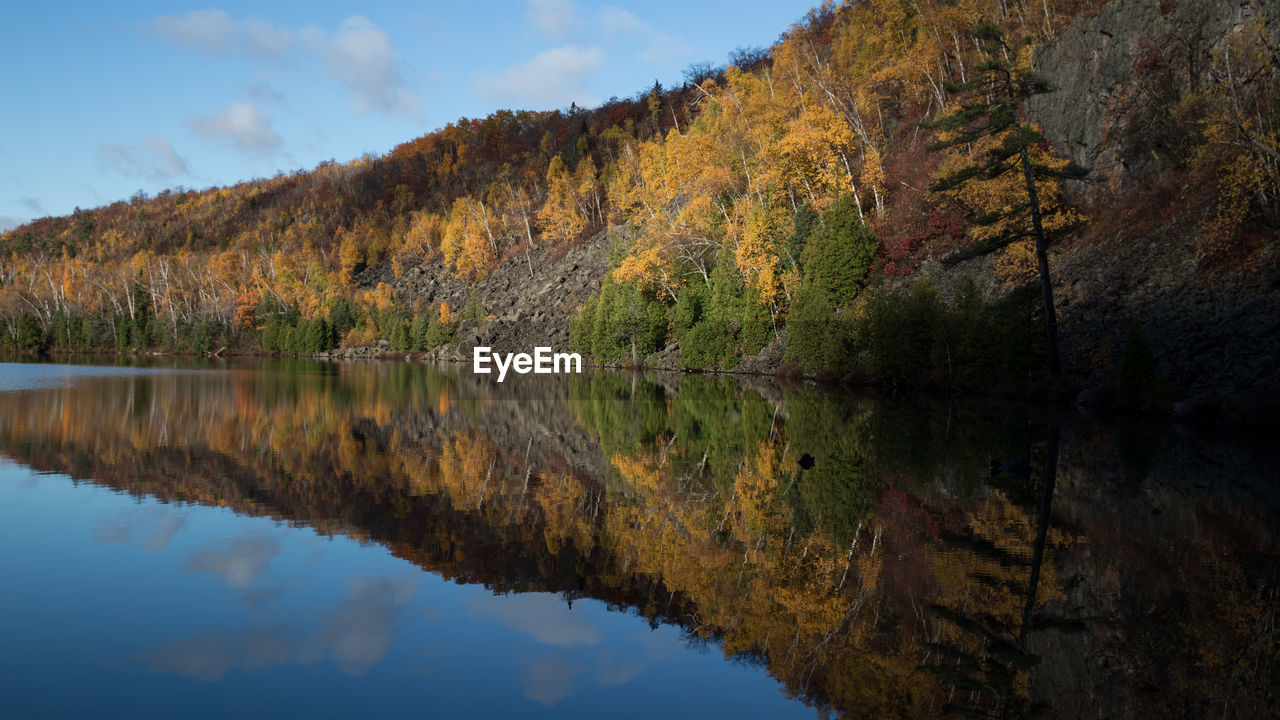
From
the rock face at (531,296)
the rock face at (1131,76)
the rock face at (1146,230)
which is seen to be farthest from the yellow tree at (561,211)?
the rock face at (1131,76)

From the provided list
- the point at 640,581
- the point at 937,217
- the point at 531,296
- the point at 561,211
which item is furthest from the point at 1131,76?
the point at 561,211

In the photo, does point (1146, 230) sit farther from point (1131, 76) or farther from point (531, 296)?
point (531, 296)

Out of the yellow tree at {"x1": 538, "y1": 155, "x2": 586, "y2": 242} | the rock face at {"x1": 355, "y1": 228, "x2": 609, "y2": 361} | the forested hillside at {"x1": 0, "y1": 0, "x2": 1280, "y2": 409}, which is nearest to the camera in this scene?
the forested hillside at {"x1": 0, "y1": 0, "x2": 1280, "y2": 409}

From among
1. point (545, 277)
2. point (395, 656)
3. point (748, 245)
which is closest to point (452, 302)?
point (545, 277)

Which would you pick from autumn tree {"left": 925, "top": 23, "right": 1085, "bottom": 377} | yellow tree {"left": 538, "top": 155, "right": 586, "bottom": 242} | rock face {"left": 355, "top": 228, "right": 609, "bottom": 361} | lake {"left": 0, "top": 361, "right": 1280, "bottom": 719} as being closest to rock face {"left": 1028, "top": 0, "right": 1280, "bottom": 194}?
autumn tree {"left": 925, "top": 23, "right": 1085, "bottom": 377}

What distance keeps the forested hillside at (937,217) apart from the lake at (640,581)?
41.5 ft

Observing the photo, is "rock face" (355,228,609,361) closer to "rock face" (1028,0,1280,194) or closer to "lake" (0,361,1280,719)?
"rock face" (1028,0,1280,194)

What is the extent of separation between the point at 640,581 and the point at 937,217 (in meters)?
37.9

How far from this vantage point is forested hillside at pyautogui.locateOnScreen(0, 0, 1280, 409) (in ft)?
85.4

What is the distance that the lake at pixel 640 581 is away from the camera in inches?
217

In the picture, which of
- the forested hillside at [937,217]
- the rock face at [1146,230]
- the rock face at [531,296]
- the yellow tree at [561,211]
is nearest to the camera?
→ the rock face at [1146,230]

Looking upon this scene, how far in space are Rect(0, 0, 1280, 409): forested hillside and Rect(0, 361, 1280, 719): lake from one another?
12649mm

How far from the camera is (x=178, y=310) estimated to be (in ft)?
385

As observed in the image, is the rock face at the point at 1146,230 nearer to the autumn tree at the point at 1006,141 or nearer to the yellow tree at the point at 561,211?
the autumn tree at the point at 1006,141
